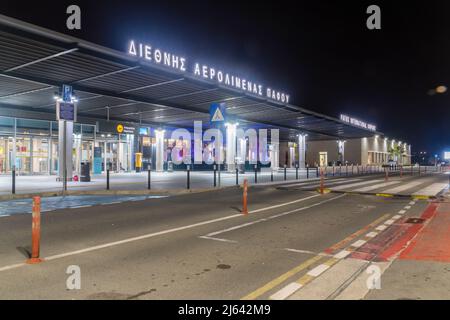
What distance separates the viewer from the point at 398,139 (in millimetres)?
89812

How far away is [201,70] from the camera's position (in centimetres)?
2167

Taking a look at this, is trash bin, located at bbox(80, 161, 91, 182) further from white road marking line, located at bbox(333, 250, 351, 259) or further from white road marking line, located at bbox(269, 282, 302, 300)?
white road marking line, located at bbox(269, 282, 302, 300)

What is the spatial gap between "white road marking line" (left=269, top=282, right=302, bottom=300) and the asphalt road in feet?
0.40

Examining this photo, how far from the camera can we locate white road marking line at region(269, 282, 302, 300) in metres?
4.59

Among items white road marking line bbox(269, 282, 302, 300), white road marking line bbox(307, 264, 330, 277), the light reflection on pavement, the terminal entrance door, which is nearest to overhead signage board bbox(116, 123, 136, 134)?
the terminal entrance door

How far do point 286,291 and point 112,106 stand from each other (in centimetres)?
2609

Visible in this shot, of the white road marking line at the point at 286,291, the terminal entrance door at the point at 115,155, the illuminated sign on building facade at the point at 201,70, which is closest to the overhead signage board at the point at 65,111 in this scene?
the illuminated sign on building facade at the point at 201,70

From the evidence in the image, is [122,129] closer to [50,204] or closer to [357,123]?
[50,204]

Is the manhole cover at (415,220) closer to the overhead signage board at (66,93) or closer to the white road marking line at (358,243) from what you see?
the white road marking line at (358,243)

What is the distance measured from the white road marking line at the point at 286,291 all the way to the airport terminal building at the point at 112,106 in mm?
12144

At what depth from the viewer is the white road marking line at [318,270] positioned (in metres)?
5.52

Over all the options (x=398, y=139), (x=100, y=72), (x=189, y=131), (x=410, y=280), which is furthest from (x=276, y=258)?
(x=398, y=139)
